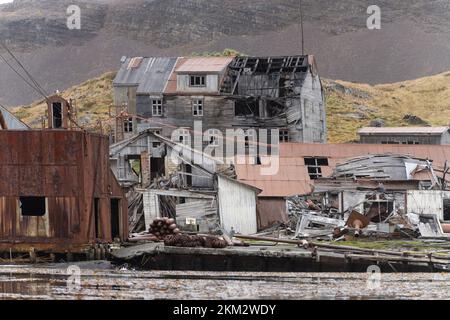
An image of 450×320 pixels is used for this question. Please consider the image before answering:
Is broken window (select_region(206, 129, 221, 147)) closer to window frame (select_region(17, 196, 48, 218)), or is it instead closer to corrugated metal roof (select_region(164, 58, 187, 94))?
corrugated metal roof (select_region(164, 58, 187, 94))

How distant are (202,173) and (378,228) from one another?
8241mm

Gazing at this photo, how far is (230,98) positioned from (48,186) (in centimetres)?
3171

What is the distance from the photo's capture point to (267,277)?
1547 inches

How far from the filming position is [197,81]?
7431cm

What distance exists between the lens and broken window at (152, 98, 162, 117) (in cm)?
7475

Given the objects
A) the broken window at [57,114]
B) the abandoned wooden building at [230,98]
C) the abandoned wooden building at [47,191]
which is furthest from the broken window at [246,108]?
the abandoned wooden building at [47,191]

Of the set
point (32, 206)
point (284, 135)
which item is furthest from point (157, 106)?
point (32, 206)

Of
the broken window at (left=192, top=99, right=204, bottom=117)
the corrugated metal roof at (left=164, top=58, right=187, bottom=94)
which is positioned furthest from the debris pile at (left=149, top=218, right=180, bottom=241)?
the corrugated metal roof at (left=164, top=58, right=187, bottom=94)

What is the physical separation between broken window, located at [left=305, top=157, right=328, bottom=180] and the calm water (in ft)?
61.2

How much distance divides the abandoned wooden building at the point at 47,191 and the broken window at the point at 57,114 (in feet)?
13.8

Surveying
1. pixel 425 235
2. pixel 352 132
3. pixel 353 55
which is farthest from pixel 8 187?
pixel 353 55

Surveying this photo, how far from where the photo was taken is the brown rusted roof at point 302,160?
2222 inches

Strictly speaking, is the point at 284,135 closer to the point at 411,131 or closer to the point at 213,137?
the point at 213,137

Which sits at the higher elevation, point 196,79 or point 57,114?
point 196,79
